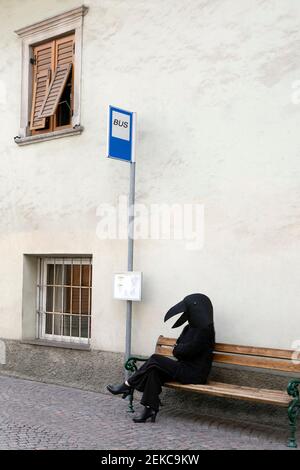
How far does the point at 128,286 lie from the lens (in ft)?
24.6

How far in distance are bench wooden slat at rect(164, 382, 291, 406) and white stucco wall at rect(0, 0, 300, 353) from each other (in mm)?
548

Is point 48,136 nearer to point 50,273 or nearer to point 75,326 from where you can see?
point 50,273

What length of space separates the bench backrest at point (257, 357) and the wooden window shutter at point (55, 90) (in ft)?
14.2

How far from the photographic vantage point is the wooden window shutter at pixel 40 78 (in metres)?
9.16

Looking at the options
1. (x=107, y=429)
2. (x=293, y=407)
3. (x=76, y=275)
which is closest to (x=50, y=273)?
(x=76, y=275)

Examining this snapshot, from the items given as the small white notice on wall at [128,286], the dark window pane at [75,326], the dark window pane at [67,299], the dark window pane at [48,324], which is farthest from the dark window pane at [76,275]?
the small white notice on wall at [128,286]

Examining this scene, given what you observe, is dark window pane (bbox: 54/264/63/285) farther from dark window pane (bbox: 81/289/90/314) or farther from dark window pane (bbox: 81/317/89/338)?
dark window pane (bbox: 81/317/89/338)

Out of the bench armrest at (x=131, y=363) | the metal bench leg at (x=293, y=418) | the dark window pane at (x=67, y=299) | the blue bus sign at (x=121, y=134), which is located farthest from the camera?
the dark window pane at (x=67, y=299)

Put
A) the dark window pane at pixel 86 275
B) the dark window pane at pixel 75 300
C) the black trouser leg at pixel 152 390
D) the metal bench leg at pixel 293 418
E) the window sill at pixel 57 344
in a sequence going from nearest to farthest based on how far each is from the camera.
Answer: the metal bench leg at pixel 293 418
the black trouser leg at pixel 152 390
the window sill at pixel 57 344
the dark window pane at pixel 86 275
the dark window pane at pixel 75 300

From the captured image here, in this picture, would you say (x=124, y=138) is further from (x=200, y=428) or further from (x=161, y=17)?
(x=200, y=428)

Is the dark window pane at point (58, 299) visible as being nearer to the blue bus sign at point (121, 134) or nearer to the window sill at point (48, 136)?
the window sill at point (48, 136)

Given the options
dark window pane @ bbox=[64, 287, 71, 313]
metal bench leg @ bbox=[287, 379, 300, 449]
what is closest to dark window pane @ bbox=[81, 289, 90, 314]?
dark window pane @ bbox=[64, 287, 71, 313]

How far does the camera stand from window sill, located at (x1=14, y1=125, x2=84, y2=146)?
8.57 meters

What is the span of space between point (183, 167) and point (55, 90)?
266cm
